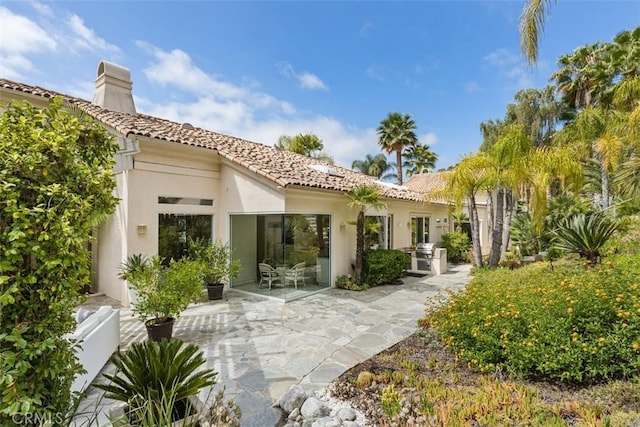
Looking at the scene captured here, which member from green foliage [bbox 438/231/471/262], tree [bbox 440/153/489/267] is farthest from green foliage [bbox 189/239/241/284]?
green foliage [bbox 438/231/471/262]

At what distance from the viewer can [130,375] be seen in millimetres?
3648

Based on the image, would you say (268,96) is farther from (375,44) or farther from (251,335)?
(251,335)

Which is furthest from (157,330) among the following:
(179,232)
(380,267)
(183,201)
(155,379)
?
(380,267)

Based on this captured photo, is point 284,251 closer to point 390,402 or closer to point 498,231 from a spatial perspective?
point 390,402

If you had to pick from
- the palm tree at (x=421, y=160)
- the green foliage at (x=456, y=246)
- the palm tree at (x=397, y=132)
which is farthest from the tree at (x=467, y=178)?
the palm tree at (x=421, y=160)

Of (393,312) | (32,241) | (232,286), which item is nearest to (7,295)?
(32,241)

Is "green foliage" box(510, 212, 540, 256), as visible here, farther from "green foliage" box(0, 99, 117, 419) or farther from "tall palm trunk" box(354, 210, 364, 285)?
"green foliage" box(0, 99, 117, 419)

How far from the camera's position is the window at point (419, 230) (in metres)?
20.2

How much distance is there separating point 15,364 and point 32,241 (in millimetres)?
961

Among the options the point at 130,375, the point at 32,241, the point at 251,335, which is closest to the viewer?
the point at 32,241

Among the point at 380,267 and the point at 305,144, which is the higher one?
the point at 305,144

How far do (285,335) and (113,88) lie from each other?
12542 millimetres

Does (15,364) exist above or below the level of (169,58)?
below

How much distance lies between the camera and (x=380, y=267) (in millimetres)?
13820
